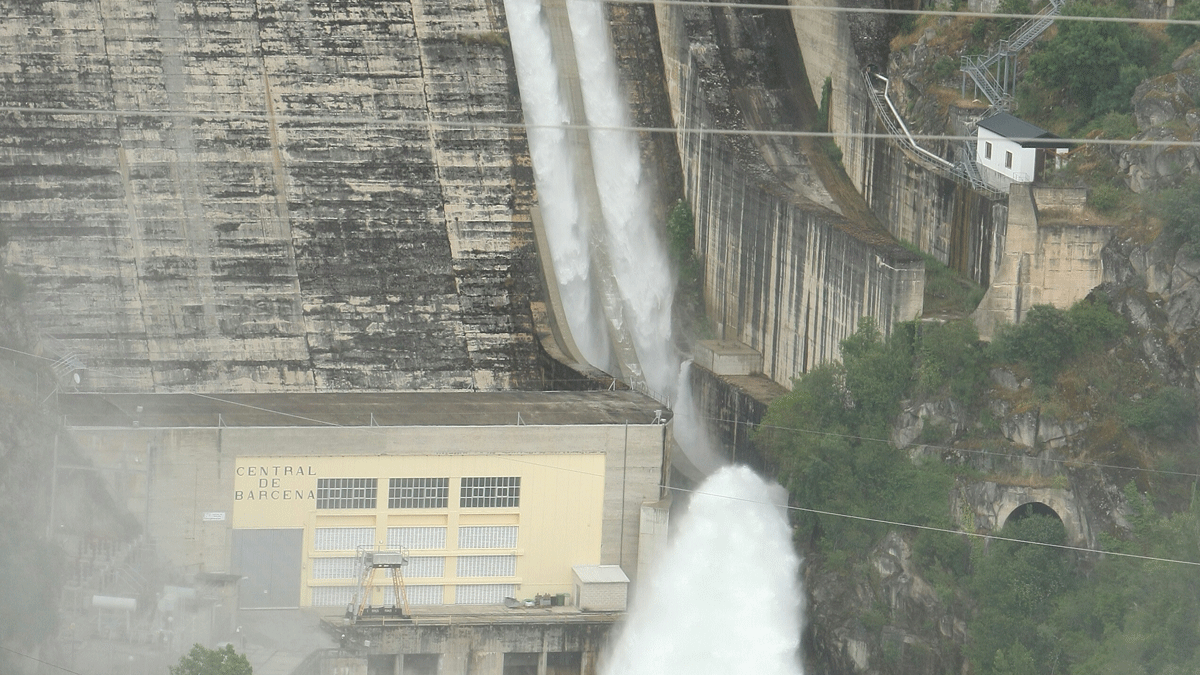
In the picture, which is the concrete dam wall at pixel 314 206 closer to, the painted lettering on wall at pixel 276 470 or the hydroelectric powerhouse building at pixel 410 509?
the hydroelectric powerhouse building at pixel 410 509

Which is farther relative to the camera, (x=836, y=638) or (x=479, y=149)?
(x=479, y=149)

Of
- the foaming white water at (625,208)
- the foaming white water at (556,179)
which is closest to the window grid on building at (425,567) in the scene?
Result: the foaming white water at (556,179)

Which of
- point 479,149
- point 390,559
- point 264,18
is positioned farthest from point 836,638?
point 264,18

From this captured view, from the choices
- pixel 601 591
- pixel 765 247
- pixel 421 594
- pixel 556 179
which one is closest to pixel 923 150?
pixel 765 247

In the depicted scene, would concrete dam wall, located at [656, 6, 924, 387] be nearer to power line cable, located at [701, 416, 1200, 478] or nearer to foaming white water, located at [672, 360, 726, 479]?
foaming white water, located at [672, 360, 726, 479]

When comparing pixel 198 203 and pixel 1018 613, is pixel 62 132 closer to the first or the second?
pixel 198 203

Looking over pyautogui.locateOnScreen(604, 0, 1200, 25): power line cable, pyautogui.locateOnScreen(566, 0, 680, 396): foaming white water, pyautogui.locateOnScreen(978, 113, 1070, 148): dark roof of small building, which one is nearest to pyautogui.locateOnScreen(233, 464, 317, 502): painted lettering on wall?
pyautogui.locateOnScreen(566, 0, 680, 396): foaming white water

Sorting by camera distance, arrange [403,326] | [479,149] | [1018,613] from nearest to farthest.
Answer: [1018,613] < [403,326] < [479,149]
